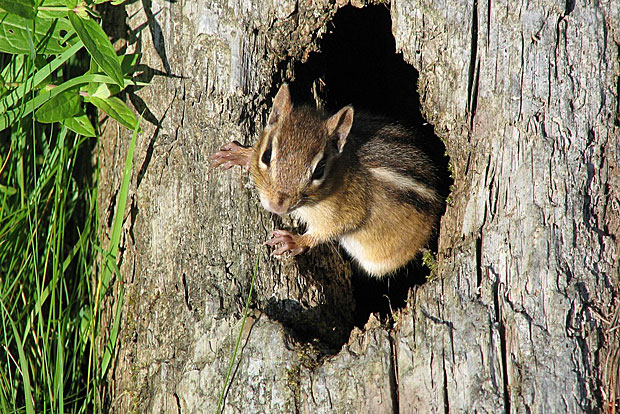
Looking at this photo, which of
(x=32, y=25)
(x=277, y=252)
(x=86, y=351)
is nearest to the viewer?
(x=32, y=25)

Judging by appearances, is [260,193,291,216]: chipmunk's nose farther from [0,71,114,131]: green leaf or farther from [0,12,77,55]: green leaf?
[0,12,77,55]: green leaf

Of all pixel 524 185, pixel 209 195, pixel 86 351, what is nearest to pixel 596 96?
pixel 524 185

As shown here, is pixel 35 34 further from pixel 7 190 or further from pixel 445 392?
pixel 445 392

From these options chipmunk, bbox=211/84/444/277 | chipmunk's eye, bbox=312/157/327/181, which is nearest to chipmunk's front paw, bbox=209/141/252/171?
chipmunk, bbox=211/84/444/277

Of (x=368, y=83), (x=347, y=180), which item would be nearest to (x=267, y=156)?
(x=347, y=180)

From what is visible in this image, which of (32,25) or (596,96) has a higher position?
(32,25)

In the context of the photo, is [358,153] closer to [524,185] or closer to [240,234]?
[240,234]

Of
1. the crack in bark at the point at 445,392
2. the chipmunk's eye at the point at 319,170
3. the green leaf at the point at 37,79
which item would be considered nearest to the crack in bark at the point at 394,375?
the crack in bark at the point at 445,392
